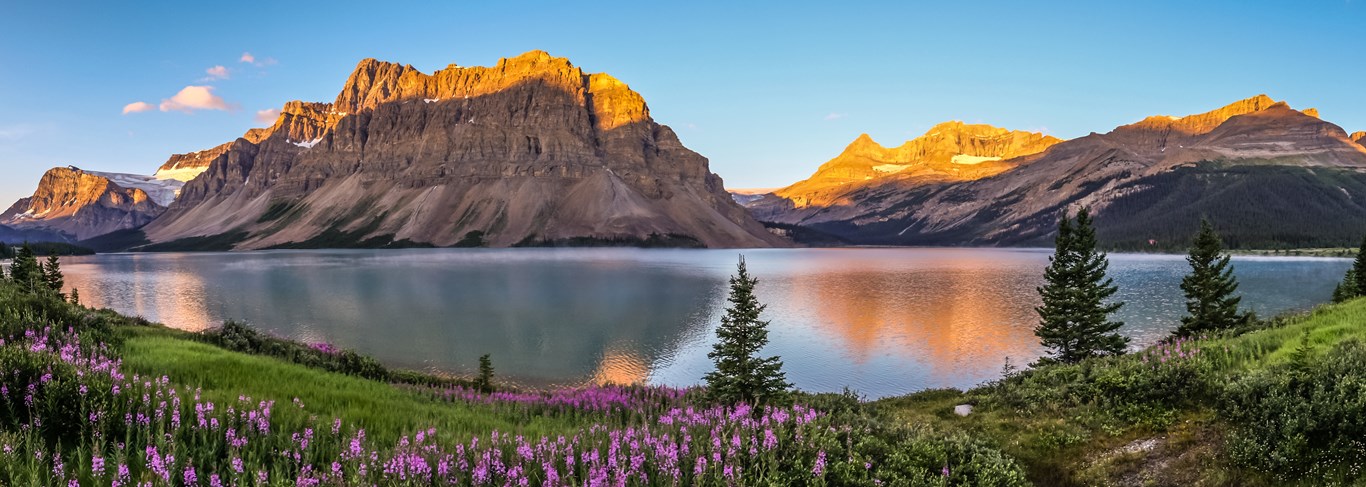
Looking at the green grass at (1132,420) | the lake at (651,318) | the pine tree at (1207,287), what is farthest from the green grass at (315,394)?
the pine tree at (1207,287)

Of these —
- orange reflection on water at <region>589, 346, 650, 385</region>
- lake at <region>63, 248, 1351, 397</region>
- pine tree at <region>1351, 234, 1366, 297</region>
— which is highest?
pine tree at <region>1351, 234, 1366, 297</region>

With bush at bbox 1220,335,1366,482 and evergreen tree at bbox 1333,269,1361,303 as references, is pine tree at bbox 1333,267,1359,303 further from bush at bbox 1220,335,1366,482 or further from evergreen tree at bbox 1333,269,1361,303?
bush at bbox 1220,335,1366,482

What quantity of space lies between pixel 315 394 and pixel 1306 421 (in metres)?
14.9

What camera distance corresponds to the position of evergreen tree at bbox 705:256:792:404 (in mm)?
15578

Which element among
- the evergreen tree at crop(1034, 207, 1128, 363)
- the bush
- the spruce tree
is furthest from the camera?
the spruce tree

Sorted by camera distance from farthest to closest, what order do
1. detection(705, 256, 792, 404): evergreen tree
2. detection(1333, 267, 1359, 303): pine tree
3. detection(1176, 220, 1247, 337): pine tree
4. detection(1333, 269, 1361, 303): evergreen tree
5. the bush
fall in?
detection(1333, 267, 1359, 303): pine tree
detection(1333, 269, 1361, 303): evergreen tree
detection(1176, 220, 1247, 337): pine tree
detection(705, 256, 792, 404): evergreen tree
the bush

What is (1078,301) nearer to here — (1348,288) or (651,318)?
(1348,288)

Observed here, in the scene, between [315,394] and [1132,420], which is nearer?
[315,394]

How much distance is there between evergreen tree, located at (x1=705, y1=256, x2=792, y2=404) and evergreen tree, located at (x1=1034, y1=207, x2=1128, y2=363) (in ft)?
72.1

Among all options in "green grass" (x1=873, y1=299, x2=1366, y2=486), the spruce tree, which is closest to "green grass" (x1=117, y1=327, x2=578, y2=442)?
"green grass" (x1=873, y1=299, x2=1366, y2=486)

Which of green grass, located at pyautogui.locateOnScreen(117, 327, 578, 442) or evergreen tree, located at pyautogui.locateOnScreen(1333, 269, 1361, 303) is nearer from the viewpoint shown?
green grass, located at pyautogui.locateOnScreen(117, 327, 578, 442)

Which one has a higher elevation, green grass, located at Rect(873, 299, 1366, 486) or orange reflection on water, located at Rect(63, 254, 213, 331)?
green grass, located at Rect(873, 299, 1366, 486)

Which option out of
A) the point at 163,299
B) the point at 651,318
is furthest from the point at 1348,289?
the point at 163,299

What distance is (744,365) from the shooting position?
52.1ft
